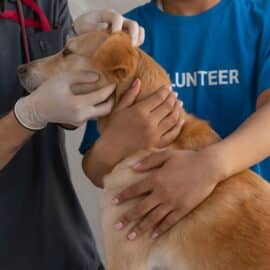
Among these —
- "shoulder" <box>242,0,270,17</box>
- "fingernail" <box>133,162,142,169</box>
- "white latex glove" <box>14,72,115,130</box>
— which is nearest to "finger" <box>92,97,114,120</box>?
"white latex glove" <box>14,72,115,130</box>

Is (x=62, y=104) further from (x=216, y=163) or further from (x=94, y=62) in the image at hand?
(x=216, y=163)

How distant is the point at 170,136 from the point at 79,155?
854 mm

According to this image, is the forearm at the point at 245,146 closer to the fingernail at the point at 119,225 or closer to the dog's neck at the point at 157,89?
the dog's neck at the point at 157,89

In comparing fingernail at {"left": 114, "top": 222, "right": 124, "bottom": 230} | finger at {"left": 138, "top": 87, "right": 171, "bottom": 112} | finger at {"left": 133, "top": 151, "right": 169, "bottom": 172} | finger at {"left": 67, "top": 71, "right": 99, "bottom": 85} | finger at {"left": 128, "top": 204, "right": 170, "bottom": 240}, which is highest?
finger at {"left": 67, "top": 71, "right": 99, "bottom": 85}

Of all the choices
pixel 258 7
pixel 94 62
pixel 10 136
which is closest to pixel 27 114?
pixel 10 136

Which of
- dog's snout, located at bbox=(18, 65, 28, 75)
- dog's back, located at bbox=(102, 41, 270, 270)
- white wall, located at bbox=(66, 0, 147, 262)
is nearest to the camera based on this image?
dog's back, located at bbox=(102, 41, 270, 270)

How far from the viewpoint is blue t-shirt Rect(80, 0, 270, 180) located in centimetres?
112

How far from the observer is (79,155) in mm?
1816

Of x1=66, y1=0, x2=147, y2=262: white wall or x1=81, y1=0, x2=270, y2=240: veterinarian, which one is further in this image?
x1=66, y1=0, x2=147, y2=262: white wall

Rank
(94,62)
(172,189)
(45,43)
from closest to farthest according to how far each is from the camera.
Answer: (172,189), (94,62), (45,43)

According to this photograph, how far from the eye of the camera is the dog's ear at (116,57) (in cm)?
98

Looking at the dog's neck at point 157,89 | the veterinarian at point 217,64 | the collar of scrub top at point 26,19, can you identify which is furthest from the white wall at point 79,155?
the dog's neck at point 157,89

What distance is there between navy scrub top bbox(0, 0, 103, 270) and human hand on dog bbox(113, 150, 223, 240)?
0.21 meters

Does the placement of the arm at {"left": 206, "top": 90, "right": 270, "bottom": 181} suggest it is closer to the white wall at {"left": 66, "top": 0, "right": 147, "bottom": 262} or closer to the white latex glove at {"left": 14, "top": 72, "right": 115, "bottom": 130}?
the white latex glove at {"left": 14, "top": 72, "right": 115, "bottom": 130}
